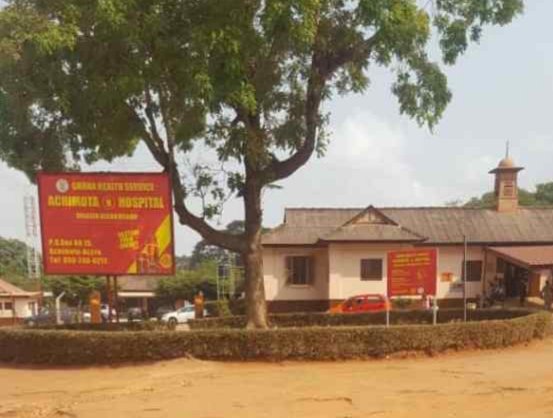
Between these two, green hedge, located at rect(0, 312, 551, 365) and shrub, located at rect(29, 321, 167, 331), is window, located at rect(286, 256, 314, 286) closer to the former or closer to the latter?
shrub, located at rect(29, 321, 167, 331)

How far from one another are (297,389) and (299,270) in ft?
78.4

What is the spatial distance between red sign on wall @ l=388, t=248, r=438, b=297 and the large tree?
3300mm

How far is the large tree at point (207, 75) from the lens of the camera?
15055 mm

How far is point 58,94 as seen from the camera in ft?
55.0

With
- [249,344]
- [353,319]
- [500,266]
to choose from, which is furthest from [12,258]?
[249,344]

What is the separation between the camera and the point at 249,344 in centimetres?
1515

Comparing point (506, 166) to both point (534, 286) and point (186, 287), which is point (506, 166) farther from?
point (186, 287)

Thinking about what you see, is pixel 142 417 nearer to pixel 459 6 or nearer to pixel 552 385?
pixel 552 385

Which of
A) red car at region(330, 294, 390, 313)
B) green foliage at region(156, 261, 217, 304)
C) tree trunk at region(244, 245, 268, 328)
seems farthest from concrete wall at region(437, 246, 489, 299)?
green foliage at region(156, 261, 217, 304)

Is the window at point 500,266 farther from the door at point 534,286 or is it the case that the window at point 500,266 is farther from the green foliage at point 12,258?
the green foliage at point 12,258

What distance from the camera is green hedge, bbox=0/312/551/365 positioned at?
15.1 metres

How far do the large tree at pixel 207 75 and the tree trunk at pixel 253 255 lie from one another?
1.1 inches

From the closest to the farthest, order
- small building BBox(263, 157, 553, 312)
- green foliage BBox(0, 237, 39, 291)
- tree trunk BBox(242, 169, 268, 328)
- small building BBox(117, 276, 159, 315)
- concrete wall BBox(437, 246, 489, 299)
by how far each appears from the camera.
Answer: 1. tree trunk BBox(242, 169, 268, 328)
2. small building BBox(263, 157, 553, 312)
3. concrete wall BBox(437, 246, 489, 299)
4. small building BBox(117, 276, 159, 315)
5. green foliage BBox(0, 237, 39, 291)

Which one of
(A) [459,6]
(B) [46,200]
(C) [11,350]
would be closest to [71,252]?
(B) [46,200]
